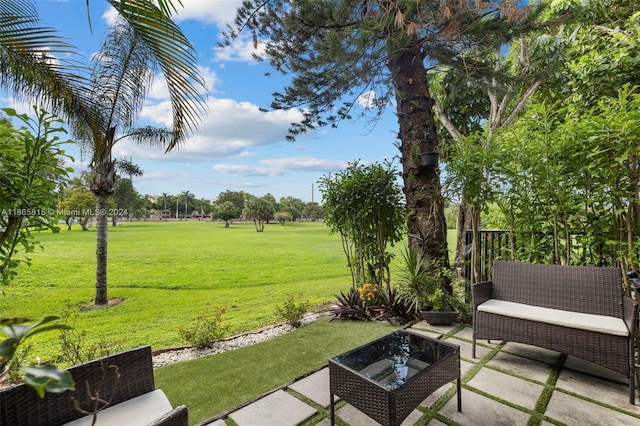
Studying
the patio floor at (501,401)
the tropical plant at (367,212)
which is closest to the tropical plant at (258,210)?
the tropical plant at (367,212)

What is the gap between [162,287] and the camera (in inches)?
354

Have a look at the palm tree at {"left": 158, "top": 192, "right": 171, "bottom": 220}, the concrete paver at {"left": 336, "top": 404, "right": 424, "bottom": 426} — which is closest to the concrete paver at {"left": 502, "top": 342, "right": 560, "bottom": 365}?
the concrete paver at {"left": 336, "top": 404, "right": 424, "bottom": 426}

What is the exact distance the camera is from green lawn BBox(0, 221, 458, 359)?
4875 millimetres

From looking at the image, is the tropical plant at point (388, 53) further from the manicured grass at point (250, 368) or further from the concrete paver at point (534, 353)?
the manicured grass at point (250, 368)

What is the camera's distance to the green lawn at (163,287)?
4.88 m

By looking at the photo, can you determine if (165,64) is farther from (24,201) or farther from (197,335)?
(197,335)

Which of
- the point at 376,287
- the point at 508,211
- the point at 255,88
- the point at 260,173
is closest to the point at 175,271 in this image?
the point at 255,88

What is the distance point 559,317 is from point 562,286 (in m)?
0.40

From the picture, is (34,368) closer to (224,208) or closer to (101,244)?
(101,244)

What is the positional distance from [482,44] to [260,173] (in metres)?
21.7

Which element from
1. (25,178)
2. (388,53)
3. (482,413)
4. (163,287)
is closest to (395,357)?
(482,413)

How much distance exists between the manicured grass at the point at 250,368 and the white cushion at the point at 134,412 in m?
0.59

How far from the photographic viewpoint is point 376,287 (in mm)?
4039

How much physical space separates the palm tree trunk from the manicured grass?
4.71 meters
